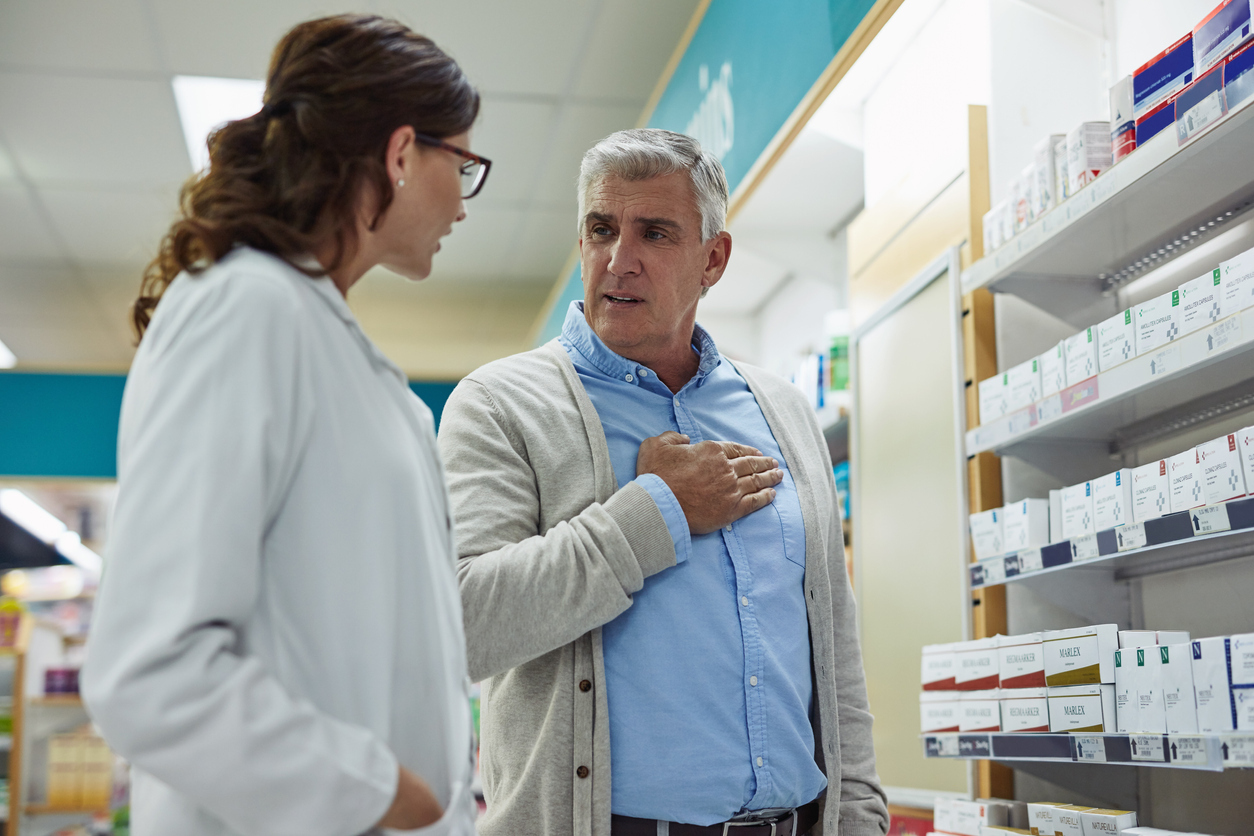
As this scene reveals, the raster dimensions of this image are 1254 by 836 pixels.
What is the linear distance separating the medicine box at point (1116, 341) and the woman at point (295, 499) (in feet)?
4.16

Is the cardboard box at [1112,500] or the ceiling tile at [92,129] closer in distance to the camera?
the cardboard box at [1112,500]

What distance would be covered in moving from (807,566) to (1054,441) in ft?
2.90

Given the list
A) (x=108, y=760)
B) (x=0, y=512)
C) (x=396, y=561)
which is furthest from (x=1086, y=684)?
(x=0, y=512)

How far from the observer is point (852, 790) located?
188cm

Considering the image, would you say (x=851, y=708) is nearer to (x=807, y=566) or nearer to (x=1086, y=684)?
(x=807, y=566)

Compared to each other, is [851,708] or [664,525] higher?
[664,525]

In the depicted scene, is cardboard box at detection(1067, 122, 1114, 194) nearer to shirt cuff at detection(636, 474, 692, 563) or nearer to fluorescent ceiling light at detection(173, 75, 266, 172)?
shirt cuff at detection(636, 474, 692, 563)

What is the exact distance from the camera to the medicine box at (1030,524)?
87.0 inches

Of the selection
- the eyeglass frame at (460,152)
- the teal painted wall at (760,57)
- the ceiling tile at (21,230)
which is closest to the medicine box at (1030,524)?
→ the teal painted wall at (760,57)

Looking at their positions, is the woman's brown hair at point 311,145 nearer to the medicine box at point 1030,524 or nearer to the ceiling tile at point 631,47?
the medicine box at point 1030,524

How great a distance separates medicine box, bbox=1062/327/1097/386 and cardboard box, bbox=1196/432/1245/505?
334 millimetres

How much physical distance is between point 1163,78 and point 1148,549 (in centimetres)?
79

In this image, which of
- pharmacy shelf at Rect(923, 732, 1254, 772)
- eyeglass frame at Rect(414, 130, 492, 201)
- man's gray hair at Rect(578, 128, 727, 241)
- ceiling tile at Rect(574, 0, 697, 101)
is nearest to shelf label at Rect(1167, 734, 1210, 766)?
pharmacy shelf at Rect(923, 732, 1254, 772)

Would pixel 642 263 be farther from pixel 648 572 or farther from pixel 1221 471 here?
pixel 1221 471
